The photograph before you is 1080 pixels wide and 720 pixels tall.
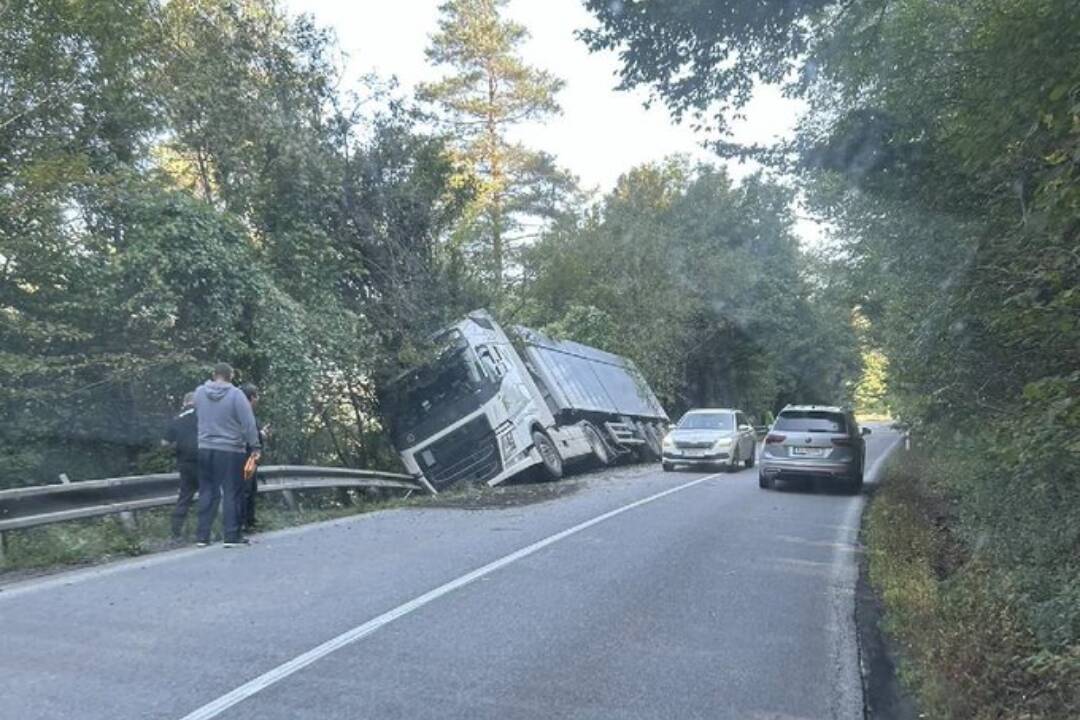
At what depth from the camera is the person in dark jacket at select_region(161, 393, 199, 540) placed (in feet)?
31.4

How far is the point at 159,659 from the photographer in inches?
205

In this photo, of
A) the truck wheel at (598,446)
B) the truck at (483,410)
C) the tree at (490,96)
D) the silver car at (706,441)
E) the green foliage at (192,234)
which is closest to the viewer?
the green foliage at (192,234)

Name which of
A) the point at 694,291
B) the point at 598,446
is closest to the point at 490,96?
the point at 694,291

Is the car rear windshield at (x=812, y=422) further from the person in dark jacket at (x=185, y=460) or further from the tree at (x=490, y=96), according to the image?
the tree at (x=490, y=96)

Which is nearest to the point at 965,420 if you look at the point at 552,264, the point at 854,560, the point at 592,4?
the point at 854,560

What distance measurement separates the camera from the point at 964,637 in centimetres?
551

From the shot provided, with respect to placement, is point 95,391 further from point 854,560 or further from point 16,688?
point 854,560

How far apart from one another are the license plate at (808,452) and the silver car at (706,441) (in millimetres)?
4792

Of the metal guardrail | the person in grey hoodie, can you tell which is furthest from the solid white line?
the metal guardrail

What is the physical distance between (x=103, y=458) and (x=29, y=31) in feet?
20.1

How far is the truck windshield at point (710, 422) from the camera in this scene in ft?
73.0

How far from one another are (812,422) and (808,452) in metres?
0.64

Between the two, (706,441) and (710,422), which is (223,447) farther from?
(710,422)

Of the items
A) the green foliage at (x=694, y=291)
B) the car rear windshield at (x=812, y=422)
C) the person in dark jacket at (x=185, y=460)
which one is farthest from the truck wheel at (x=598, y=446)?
the person in dark jacket at (x=185, y=460)
